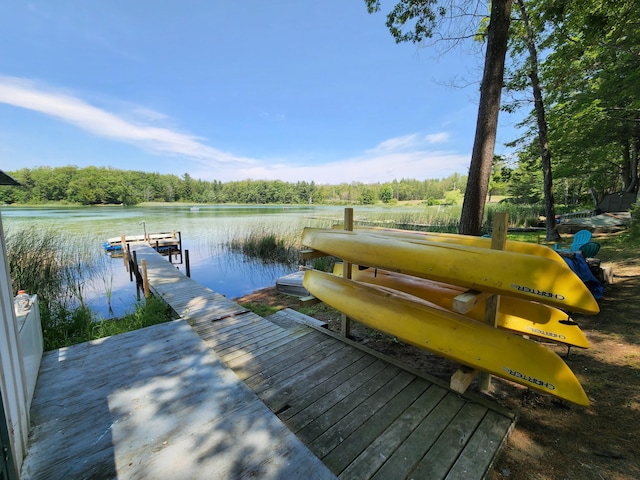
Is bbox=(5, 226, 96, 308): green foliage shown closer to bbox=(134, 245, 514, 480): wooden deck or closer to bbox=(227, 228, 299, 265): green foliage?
bbox=(134, 245, 514, 480): wooden deck

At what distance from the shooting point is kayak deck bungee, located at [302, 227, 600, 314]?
156cm

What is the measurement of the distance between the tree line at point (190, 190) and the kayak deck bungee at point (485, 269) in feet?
164

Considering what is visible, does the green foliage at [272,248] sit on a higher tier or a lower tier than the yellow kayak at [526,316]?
lower

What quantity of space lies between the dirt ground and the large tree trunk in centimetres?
190

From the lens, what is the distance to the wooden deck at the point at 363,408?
5.07ft

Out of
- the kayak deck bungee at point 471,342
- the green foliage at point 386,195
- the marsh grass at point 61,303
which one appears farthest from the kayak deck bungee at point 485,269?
the green foliage at point 386,195

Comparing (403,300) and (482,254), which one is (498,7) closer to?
(482,254)

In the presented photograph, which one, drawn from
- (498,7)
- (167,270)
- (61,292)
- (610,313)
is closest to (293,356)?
(610,313)

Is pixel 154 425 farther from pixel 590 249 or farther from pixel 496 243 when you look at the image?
pixel 590 249

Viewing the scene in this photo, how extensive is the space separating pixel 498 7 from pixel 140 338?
5.70 m

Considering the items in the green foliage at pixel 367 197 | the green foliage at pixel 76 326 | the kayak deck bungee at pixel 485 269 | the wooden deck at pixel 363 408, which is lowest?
the green foliage at pixel 76 326

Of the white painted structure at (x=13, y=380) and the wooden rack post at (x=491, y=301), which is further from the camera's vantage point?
the wooden rack post at (x=491, y=301)

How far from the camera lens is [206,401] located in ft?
4.91

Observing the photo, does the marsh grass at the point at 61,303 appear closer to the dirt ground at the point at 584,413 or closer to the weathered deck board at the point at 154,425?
the weathered deck board at the point at 154,425
